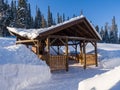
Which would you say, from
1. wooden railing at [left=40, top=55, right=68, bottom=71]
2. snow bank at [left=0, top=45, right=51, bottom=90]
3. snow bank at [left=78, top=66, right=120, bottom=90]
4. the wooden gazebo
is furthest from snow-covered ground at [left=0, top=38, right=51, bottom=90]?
snow bank at [left=78, top=66, right=120, bottom=90]

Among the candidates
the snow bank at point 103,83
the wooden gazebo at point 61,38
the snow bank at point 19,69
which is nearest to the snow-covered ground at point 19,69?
the snow bank at point 19,69

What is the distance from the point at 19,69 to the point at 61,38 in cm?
877

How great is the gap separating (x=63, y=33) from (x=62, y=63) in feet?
11.9

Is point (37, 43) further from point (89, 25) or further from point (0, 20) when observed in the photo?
point (0, 20)

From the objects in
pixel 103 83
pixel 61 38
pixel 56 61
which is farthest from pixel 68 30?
pixel 103 83

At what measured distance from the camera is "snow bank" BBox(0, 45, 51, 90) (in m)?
10.7

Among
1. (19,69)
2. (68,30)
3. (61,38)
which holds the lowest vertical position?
(19,69)

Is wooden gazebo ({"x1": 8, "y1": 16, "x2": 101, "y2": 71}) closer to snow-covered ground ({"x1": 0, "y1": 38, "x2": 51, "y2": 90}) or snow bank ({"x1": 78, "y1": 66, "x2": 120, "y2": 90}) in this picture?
snow-covered ground ({"x1": 0, "y1": 38, "x2": 51, "y2": 90})

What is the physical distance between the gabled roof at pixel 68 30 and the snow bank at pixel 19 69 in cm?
419

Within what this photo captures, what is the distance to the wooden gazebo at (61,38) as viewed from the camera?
1841cm

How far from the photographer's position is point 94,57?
80.2 ft

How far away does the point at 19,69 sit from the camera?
11.7m

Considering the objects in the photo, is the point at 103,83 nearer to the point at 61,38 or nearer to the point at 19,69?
the point at 19,69

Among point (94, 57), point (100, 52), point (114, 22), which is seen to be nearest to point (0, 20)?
point (100, 52)
